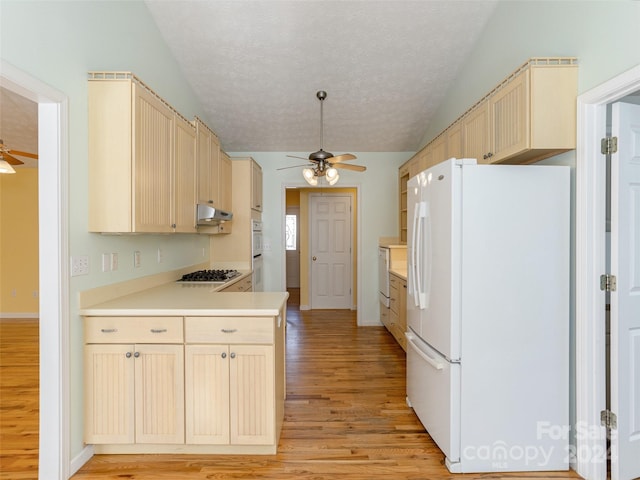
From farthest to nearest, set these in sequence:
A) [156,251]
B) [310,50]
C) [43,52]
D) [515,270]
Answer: [310,50] → [156,251] → [515,270] → [43,52]

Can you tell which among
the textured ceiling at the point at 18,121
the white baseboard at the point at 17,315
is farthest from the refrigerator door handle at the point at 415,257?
the white baseboard at the point at 17,315

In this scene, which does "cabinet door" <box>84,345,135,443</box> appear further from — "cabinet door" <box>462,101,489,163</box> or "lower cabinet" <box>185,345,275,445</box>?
"cabinet door" <box>462,101,489,163</box>

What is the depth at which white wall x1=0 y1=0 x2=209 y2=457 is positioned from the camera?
5.75 feet

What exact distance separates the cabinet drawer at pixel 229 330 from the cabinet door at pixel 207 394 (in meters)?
0.05

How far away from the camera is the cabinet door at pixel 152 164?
2246 millimetres

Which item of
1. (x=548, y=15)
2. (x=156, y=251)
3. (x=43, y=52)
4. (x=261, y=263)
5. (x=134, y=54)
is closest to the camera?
(x=43, y=52)

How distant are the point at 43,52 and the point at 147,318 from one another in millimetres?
1554

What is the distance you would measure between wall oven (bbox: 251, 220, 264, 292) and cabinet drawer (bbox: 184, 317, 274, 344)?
99.8 inches

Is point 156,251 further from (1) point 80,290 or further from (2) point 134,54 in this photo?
(2) point 134,54

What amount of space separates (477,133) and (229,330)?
235cm

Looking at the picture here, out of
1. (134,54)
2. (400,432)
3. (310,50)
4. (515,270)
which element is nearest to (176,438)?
(400,432)

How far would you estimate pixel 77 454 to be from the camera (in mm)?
2068

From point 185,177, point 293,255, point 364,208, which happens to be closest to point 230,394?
point 185,177

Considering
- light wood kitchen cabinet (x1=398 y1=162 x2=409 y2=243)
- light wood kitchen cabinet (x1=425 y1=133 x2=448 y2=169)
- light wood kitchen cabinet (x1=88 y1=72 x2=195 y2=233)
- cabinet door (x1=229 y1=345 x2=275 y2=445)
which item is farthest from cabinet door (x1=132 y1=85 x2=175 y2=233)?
light wood kitchen cabinet (x1=398 y1=162 x2=409 y2=243)
